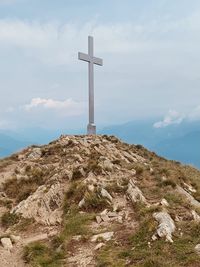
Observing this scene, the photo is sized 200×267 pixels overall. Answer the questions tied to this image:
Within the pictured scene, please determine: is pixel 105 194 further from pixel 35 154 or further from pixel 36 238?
pixel 35 154

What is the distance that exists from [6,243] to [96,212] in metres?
4.54

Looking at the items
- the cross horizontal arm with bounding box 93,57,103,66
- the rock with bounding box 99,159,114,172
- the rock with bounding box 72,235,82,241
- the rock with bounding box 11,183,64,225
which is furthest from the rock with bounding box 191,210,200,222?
the cross horizontal arm with bounding box 93,57,103,66

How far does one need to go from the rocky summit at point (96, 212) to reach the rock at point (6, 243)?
42mm

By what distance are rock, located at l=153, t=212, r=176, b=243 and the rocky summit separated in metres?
0.04

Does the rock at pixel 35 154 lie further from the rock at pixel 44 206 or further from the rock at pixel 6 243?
the rock at pixel 6 243

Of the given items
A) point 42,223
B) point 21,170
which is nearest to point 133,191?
point 42,223

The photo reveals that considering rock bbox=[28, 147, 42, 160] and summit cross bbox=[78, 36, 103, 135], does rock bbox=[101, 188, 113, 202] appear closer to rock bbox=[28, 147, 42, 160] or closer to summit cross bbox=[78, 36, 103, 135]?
rock bbox=[28, 147, 42, 160]

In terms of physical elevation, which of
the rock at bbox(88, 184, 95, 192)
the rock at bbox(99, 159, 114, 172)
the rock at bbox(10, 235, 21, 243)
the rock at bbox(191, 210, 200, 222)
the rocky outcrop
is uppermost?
the rock at bbox(99, 159, 114, 172)

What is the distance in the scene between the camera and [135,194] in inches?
773

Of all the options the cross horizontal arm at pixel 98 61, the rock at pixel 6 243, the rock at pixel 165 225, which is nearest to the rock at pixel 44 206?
the rock at pixel 6 243

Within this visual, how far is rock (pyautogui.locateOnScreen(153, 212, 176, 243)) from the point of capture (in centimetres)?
1473

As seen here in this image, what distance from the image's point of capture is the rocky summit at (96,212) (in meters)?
14.4

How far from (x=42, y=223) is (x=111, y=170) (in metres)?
6.46

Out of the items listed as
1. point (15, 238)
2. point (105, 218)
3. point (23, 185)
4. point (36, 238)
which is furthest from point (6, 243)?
point (23, 185)
